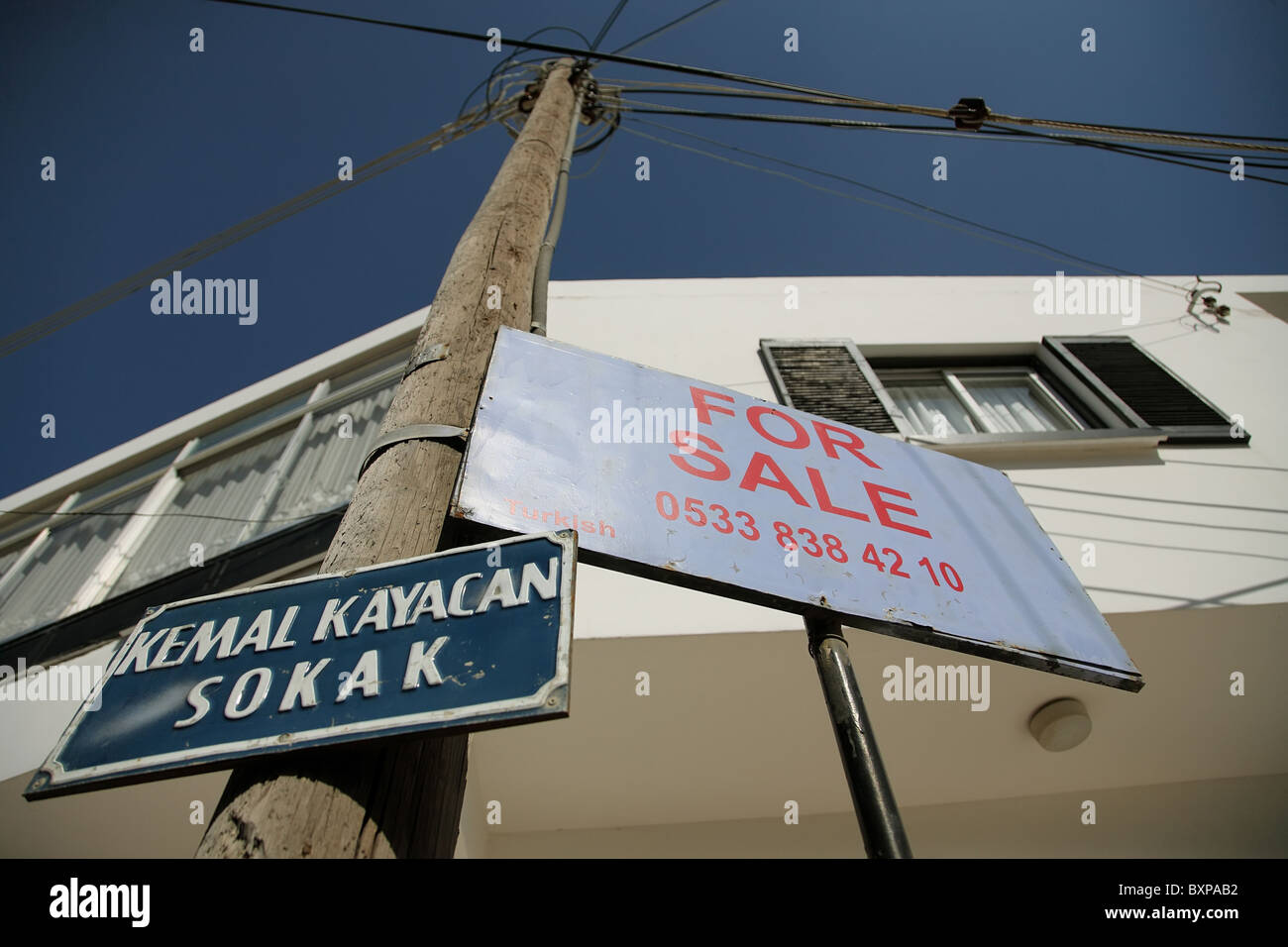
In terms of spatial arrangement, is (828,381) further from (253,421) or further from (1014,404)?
(253,421)

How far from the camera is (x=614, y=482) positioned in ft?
6.35

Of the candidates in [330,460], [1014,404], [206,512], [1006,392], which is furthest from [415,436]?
[1006,392]

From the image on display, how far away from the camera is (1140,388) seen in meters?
5.48

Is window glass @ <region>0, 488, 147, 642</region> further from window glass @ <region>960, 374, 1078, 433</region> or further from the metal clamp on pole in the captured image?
window glass @ <region>960, 374, 1078, 433</region>

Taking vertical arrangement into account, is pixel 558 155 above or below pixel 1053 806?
above

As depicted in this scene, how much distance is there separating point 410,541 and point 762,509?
2.92 feet

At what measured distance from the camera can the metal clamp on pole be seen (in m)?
1.79

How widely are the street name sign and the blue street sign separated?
242 mm

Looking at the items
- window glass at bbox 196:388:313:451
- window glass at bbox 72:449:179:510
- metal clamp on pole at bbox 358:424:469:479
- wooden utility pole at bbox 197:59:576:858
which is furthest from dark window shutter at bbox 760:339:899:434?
window glass at bbox 72:449:179:510

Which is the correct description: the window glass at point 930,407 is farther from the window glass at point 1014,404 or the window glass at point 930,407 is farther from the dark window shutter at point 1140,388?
the dark window shutter at point 1140,388

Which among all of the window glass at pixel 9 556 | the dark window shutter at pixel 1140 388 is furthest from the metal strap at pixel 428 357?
the window glass at pixel 9 556
